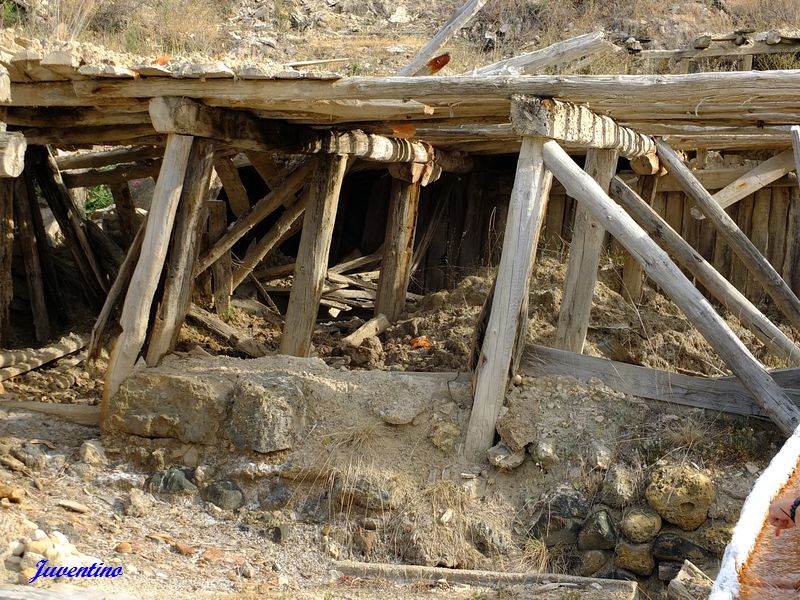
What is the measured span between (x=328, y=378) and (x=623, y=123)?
2.80m

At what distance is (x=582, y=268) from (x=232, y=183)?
12.2 ft

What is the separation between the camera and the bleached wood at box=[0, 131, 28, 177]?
393cm

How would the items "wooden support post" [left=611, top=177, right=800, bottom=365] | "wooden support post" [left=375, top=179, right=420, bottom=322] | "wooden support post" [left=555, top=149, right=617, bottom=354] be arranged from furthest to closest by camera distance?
1. "wooden support post" [left=375, top=179, right=420, bottom=322]
2. "wooden support post" [left=555, top=149, right=617, bottom=354]
3. "wooden support post" [left=611, top=177, right=800, bottom=365]

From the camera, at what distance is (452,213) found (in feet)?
35.1

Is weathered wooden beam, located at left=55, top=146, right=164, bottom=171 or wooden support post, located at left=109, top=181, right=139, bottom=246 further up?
weathered wooden beam, located at left=55, top=146, right=164, bottom=171

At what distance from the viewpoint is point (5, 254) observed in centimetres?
848

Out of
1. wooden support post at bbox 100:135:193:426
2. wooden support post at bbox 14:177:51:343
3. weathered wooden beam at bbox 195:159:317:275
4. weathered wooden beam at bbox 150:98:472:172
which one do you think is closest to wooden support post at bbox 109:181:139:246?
wooden support post at bbox 14:177:51:343

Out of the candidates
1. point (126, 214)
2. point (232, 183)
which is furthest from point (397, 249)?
point (126, 214)

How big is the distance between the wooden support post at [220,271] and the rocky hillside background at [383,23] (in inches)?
175

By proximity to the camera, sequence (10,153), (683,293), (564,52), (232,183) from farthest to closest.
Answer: (232,183), (564,52), (683,293), (10,153)

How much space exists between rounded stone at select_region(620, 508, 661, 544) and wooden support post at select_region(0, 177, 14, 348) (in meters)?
5.74

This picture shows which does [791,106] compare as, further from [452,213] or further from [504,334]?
[452,213]

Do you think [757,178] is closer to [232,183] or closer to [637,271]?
[637,271]

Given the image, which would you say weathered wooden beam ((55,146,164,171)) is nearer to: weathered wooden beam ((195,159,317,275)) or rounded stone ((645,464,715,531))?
weathered wooden beam ((195,159,317,275))
